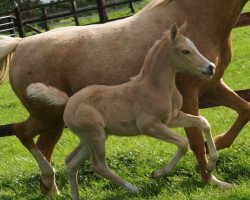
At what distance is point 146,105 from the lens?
5.11 metres

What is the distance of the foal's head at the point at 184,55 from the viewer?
5074mm

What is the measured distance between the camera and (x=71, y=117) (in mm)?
5160

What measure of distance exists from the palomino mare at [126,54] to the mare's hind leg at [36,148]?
2cm

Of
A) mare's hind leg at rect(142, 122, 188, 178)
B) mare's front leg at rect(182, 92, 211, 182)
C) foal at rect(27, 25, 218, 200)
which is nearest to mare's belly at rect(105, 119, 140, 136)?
foal at rect(27, 25, 218, 200)

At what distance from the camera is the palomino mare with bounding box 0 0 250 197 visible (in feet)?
18.4

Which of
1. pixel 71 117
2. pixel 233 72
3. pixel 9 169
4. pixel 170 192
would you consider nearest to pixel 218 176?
pixel 170 192

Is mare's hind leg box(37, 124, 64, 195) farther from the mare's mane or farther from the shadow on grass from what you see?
the mare's mane

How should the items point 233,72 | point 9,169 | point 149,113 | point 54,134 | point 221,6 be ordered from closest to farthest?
point 149,113 < point 221,6 < point 54,134 < point 9,169 < point 233,72

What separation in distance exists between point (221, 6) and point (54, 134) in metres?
2.10

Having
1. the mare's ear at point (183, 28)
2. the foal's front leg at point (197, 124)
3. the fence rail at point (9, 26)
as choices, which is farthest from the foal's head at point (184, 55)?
the fence rail at point (9, 26)

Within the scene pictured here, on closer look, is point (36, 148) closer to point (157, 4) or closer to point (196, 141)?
point (196, 141)

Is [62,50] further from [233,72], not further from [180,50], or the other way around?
[233,72]

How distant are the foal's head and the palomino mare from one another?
37 cm

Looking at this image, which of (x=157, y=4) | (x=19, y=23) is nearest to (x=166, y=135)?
(x=157, y=4)
